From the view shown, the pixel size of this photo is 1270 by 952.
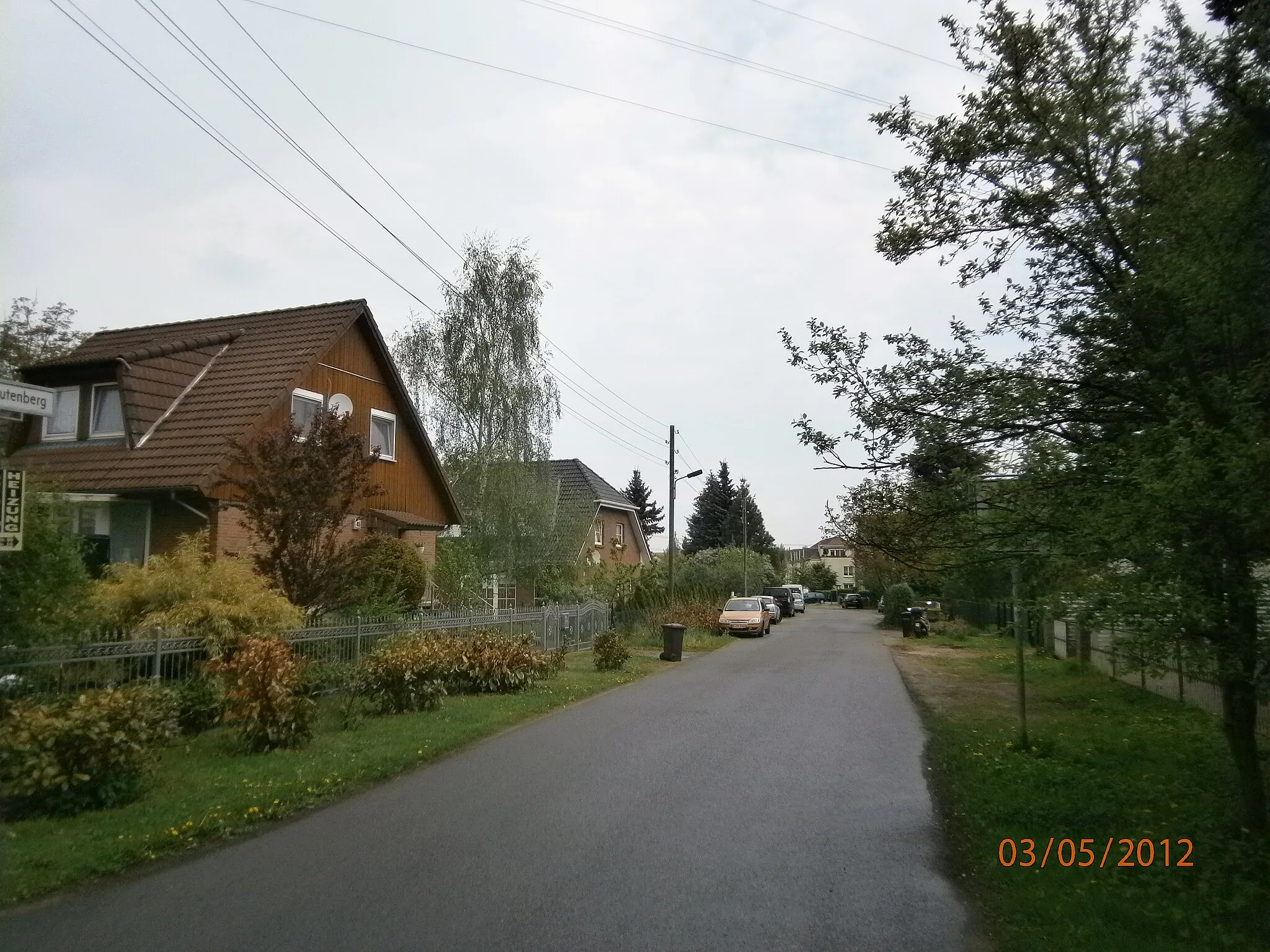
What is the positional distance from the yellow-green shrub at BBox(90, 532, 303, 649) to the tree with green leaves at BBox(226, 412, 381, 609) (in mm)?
1275

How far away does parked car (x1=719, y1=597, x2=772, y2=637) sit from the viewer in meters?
36.6

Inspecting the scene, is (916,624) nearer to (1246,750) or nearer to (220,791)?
(1246,750)

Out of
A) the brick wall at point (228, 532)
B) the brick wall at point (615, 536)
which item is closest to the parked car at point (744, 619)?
the brick wall at point (615, 536)

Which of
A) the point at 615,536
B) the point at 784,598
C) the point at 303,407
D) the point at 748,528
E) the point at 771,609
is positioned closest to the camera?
the point at 303,407

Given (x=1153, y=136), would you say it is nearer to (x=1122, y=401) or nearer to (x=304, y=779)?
(x=1122, y=401)

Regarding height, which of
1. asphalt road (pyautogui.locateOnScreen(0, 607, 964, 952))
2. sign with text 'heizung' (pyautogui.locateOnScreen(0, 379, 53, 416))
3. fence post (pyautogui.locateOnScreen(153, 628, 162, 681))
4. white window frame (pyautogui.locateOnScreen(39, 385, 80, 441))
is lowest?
asphalt road (pyautogui.locateOnScreen(0, 607, 964, 952))

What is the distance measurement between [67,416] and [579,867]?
1763 centimetres

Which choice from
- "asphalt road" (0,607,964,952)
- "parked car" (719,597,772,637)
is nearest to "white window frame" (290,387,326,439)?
"asphalt road" (0,607,964,952)

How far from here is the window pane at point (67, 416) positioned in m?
20.1

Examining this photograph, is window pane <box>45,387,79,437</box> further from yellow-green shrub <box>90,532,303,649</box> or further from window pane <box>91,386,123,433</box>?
yellow-green shrub <box>90,532,303,649</box>

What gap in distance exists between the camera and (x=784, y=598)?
5884 centimetres

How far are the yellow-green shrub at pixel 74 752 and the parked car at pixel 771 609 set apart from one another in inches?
1289

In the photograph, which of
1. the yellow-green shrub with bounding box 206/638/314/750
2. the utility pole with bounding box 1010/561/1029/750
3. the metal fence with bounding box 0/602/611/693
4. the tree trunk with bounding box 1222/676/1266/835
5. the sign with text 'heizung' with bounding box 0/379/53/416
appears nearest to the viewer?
the tree trunk with bounding box 1222/676/1266/835
